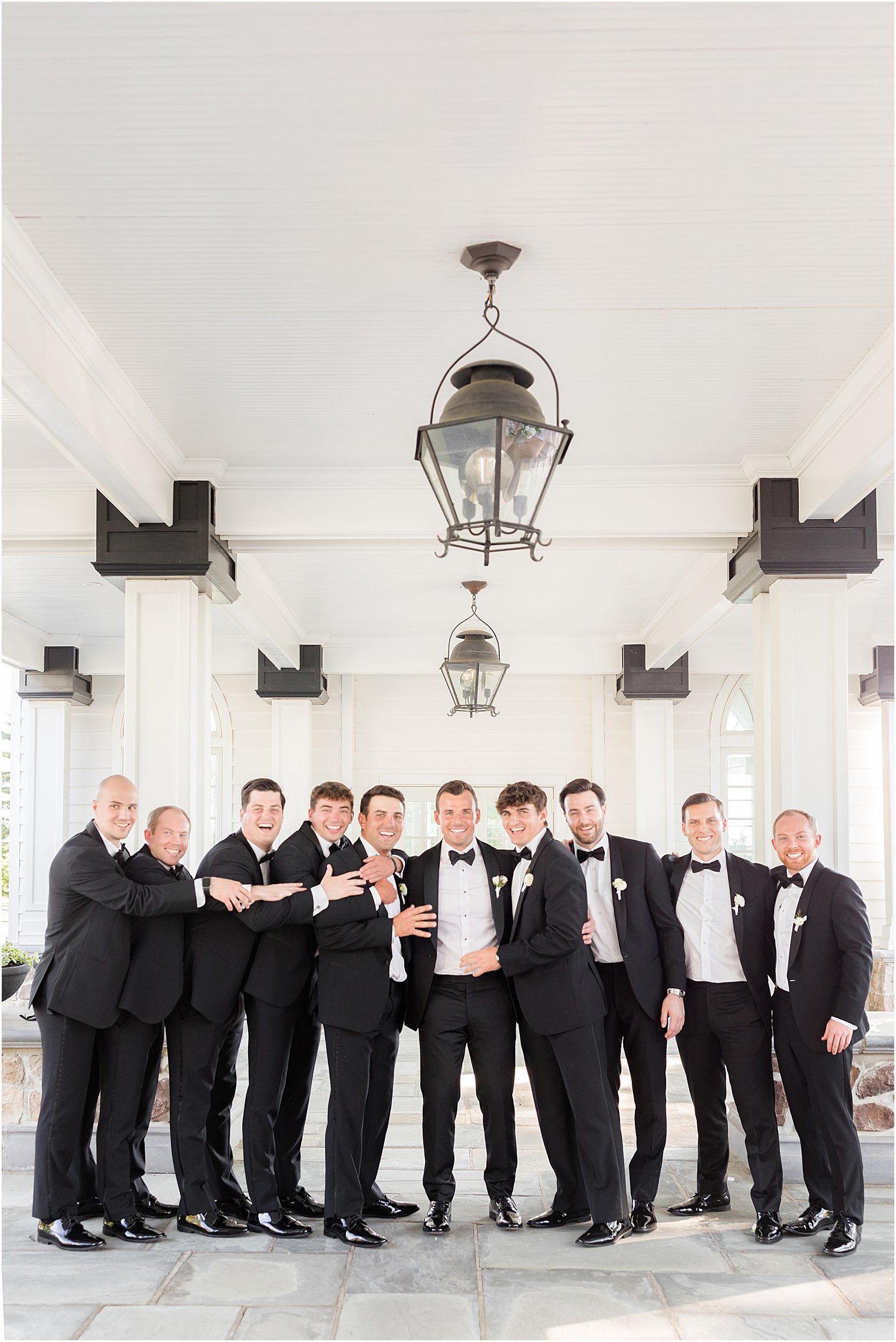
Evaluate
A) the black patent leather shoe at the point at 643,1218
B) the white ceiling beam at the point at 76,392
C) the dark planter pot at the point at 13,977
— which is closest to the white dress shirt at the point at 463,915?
the black patent leather shoe at the point at 643,1218

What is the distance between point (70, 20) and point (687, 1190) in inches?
178

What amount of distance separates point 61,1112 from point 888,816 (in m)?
9.70

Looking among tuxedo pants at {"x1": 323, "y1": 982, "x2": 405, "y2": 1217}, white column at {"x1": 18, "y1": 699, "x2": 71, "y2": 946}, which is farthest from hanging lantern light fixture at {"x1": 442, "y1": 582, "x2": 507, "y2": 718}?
white column at {"x1": 18, "y1": 699, "x2": 71, "y2": 946}

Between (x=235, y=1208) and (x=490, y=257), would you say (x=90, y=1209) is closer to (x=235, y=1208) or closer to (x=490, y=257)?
(x=235, y=1208)

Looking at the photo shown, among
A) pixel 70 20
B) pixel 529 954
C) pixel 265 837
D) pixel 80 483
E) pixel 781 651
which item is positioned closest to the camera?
pixel 70 20

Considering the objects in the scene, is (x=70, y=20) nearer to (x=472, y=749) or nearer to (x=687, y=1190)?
(x=687, y=1190)

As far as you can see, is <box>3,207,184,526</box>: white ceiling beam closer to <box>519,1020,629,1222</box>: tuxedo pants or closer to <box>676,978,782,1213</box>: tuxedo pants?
<box>519,1020,629,1222</box>: tuxedo pants

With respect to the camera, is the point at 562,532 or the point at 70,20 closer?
the point at 70,20

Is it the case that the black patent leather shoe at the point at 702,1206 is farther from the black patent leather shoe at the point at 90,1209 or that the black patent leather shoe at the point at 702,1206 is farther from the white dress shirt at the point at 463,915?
the black patent leather shoe at the point at 90,1209

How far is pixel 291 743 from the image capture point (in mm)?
10836

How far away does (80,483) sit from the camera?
5.71 m

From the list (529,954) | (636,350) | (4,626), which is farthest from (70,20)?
(4,626)

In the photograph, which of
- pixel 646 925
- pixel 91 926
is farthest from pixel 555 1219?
pixel 91 926

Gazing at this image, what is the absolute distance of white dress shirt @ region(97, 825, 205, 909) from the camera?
3.92 m
